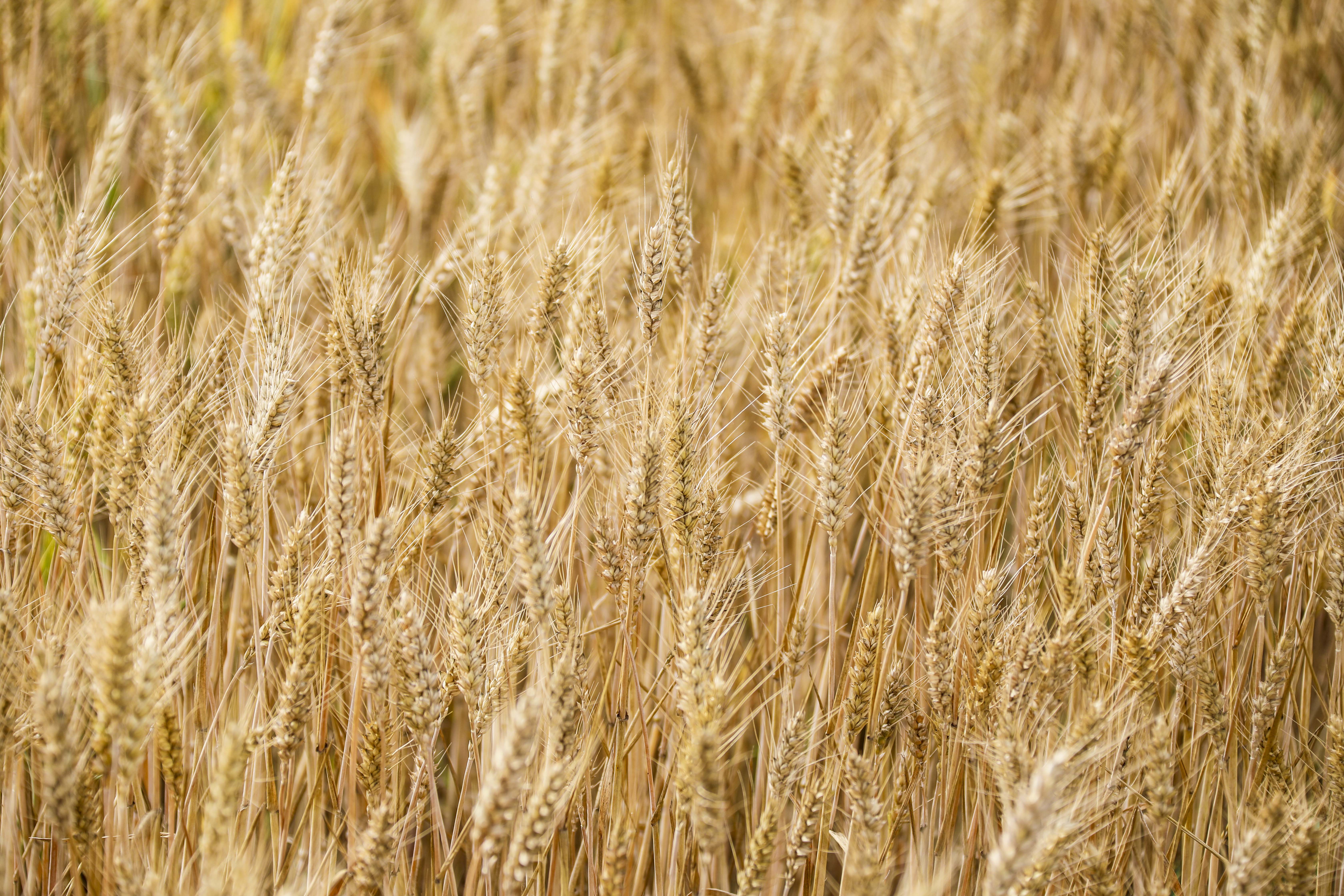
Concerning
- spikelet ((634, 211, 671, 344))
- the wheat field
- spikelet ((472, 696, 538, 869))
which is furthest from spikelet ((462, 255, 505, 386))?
spikelet ((472, 696, 538, 869))

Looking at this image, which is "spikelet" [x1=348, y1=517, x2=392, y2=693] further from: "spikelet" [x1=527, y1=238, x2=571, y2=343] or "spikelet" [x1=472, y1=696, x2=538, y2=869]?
"spikelet" [x1=527, y1=238, x2=571, y2=343]

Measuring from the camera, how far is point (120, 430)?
1427 millimetres

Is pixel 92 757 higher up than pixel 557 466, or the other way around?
pixel 557 466

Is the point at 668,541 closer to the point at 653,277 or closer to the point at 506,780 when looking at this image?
the point at 653,277

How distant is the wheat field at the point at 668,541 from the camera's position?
1.26 meters

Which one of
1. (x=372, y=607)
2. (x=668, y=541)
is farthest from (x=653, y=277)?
(x=372, y=607)

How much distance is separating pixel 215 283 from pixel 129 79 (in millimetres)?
898

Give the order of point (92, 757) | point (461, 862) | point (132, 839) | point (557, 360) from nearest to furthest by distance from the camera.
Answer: point (132, 839)
point (92, 757)
point (461, 862)
point (557, 360)

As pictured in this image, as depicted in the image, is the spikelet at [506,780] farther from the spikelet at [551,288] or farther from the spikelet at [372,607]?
the spikelet at [551,288]

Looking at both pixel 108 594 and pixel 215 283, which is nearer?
pixel 108 594

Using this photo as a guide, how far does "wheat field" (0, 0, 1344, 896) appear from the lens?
126cm

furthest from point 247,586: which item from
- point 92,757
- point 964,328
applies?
point 964,328

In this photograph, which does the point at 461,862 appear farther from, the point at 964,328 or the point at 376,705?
the point at 964,328

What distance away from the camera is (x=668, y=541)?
1599 mm
